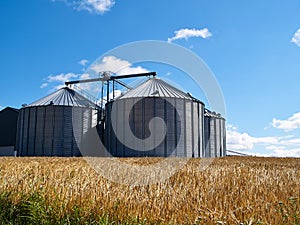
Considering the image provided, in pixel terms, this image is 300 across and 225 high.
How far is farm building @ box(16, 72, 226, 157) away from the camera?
1129 inches

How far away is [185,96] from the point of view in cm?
3212

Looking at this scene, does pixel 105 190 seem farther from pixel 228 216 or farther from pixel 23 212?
pixel 228 216

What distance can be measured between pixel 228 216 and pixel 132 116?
26282 millimetres

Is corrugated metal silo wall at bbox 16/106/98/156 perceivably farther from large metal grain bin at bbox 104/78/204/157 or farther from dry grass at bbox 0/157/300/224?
dry grass at bbox 0/157/300/224

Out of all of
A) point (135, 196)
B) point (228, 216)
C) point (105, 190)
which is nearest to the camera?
point (228, 216)

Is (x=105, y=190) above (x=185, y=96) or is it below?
below

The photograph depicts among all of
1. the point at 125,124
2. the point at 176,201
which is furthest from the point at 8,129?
the point at 176,201

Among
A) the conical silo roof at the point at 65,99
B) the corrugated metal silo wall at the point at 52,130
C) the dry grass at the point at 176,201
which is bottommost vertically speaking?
the dry grass at the point at 176,201

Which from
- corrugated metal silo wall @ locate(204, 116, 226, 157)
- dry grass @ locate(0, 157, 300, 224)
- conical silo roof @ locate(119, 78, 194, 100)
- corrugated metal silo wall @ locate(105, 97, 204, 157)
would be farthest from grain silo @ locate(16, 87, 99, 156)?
dry grass @ locate(0, 157, 300, 224)

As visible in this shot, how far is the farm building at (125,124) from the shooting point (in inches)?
1129

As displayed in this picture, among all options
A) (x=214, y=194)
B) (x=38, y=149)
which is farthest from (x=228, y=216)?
(x=38, y=149)

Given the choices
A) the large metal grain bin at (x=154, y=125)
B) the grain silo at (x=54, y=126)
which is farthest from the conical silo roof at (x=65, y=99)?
the large metal grain bin at (x=154, y=125)

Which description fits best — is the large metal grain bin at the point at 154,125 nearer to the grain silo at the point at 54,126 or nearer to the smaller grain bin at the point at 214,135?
the grain silo at the point at 54,126

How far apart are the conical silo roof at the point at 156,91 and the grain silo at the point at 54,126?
632cm
